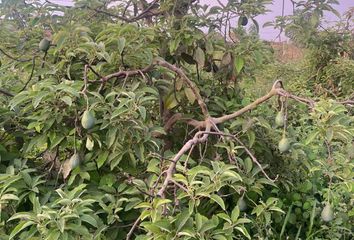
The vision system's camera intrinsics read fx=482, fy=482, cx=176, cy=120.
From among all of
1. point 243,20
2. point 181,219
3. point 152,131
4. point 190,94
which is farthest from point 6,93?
point 243,20

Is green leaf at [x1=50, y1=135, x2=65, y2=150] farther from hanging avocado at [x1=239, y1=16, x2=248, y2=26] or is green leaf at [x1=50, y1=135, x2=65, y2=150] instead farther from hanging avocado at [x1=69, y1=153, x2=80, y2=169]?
hanging avocado at [x1=239, y1=16, x2=248, y2=26]

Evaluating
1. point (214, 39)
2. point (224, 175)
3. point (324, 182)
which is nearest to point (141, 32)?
point (214, 39)

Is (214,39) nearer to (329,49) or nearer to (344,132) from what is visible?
(344,132)

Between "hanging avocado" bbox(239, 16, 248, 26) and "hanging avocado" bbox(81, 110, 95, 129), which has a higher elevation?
"hanging avocado" bbox(239, 16, 248, 26)

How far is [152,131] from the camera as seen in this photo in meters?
1.49

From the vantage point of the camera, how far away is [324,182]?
2301 millimetres

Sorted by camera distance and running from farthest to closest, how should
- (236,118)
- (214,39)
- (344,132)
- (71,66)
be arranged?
(214,39) → (236,118) → (71,66) → (344,132)

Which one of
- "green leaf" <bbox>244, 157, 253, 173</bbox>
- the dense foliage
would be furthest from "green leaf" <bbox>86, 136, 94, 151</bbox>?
"green leaf" <bbox>244, 157, 253, 173</bbox>

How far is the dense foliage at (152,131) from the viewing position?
1.27 m

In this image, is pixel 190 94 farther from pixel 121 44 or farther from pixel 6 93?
pixel 6 93

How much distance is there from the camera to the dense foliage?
49.9 inches

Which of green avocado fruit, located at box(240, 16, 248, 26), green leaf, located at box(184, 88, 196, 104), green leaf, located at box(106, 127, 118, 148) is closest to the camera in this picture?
green leaf, located at box(106, 127, 118, 148)

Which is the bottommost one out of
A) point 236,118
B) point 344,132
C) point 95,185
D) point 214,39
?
point 95,185

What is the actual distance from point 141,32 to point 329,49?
3.00 meters
